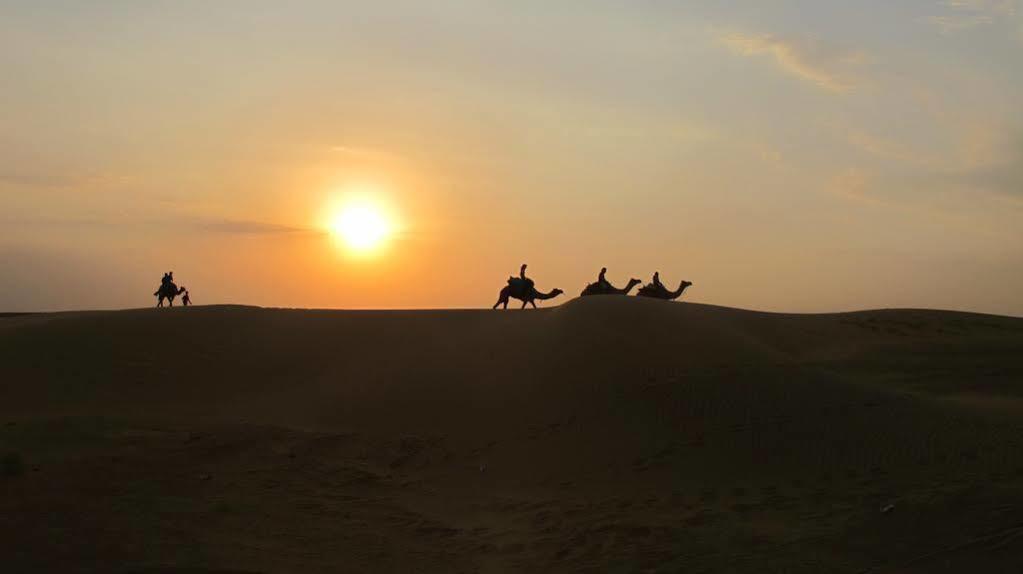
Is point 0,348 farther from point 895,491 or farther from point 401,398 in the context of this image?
point 895,491

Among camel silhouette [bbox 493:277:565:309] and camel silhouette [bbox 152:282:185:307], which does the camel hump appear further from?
camel silhouette [bbox 152:282:185:307]

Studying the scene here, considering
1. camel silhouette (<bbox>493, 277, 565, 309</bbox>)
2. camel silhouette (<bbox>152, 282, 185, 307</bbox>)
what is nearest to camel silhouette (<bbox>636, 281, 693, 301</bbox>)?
camel silhouette (<bbox>493, 277, 565, 309</bbox>)

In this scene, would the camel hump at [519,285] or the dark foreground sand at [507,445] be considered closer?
the dark foreground sand at [507,445]

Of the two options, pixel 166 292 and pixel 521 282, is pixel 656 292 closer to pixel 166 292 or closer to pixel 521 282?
pixel 521 282

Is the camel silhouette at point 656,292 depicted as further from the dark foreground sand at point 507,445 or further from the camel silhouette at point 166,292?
the camel silhouette at point 166,292

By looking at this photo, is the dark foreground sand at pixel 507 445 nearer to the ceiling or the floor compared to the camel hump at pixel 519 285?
nearer to the floor

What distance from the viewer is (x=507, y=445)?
54.1ft

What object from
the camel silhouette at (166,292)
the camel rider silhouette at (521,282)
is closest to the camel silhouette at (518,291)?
the camel rider silhouette at (521,282)

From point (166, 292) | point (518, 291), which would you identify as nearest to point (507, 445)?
point (518, 291)

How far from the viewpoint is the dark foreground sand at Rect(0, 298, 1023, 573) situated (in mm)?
10781

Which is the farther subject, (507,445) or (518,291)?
(518,291)

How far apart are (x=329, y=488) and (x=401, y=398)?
534 cm

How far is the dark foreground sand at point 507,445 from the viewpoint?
1078 cm

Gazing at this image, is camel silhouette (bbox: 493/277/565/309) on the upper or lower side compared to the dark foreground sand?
upper
